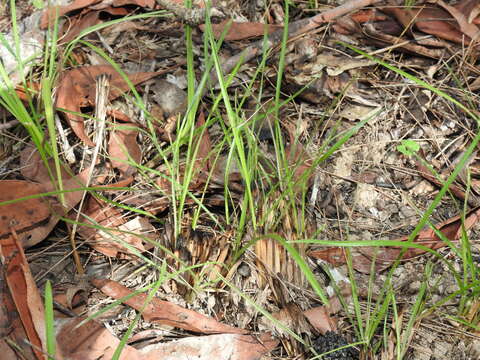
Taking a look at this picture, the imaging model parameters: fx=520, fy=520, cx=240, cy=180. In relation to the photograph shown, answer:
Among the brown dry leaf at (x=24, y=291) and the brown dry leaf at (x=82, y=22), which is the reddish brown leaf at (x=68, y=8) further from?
the brown dry leaf at (x=24, y=291)

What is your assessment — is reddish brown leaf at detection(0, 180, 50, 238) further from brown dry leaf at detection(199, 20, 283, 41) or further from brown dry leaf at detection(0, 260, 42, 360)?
brown dry leaf at detection(199, 20, 283, 41)

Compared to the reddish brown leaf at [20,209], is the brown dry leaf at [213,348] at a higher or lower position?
lower

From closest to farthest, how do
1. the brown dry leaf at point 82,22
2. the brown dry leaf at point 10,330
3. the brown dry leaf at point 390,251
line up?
the brown dry leaf at point 10,330 < the brown dry leaf at point 390,251 < the brown dry leaf at point 82,22

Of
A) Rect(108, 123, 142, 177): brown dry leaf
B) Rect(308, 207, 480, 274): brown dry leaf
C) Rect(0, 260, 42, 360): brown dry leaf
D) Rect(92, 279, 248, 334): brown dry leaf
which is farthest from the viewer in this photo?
Rect(108, 123, 142, 177): brown dry leaf

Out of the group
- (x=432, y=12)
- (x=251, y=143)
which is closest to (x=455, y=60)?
(x=432, y=12)

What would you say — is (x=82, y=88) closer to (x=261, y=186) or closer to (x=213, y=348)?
(x=261, y=186)

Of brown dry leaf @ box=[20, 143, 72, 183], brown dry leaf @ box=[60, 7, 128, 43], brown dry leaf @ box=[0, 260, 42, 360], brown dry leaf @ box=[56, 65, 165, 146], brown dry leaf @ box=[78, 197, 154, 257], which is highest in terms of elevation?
brown dry leaf @ box=[60, 7, 128, 43]

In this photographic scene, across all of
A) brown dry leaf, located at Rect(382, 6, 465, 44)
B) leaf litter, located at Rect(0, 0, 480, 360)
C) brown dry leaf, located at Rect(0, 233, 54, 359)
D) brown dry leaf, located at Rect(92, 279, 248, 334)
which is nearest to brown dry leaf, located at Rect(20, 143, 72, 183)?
leaf litter, located at Rect(0, 0, 480, 360)

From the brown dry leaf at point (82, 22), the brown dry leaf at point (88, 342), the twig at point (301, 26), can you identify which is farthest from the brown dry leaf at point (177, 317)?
the brown dry leaf at point (82, 22)
